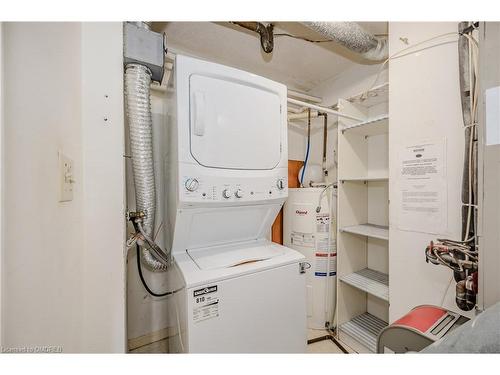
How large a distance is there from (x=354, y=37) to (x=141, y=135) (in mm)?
1572

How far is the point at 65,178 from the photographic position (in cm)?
70

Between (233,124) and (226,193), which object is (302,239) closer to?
(226,193)

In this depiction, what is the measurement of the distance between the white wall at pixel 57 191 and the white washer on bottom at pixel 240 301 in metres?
0.31

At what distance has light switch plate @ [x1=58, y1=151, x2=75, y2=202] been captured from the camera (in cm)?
67

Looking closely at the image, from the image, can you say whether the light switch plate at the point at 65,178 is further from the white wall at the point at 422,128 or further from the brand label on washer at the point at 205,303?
the white wall at the point at 422,128

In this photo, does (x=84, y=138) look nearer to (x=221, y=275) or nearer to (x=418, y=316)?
(x=221, y=275)

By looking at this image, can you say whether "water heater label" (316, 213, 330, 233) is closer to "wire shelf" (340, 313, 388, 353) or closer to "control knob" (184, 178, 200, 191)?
"wire shelf" (340, 313, 388, 353)

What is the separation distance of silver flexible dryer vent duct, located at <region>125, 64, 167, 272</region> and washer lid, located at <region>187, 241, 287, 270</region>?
14.8 inches

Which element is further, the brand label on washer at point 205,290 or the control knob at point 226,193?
the control knob at point 226,193

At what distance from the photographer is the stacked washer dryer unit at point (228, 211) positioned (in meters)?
1.02

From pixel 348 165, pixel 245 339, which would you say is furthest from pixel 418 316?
pixel 348 165

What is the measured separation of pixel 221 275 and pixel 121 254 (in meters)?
0.45

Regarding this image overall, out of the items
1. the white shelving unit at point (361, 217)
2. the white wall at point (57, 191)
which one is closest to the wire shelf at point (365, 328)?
the white shelving unit at point (361, 217)

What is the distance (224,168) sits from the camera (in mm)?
1176
